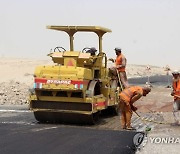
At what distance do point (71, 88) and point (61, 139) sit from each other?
6.01 ft

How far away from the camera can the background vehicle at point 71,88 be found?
9.23 m

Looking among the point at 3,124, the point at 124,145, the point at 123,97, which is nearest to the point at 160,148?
the point at 124,145

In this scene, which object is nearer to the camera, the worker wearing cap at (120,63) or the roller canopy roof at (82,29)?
the roller canopy roof at (82,29)

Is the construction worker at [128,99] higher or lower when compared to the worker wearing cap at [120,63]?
lower

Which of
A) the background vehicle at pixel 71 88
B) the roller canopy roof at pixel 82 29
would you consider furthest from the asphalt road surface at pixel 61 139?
the roller canopy roof at pixel 82 29

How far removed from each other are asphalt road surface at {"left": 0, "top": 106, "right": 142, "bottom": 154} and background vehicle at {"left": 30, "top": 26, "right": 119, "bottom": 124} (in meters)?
0.32

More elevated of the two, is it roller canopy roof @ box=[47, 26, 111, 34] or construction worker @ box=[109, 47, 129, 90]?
roller canopy roof @ box=[47, 26, 111, 34]

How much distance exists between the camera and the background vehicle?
9.23 metres

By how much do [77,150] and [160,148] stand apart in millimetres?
1428

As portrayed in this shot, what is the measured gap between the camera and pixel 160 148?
6422 millimetres

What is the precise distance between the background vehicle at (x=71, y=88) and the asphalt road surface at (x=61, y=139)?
322mm

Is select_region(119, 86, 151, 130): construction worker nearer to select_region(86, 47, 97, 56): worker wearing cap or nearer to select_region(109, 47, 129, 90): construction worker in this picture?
select_region(86, 47, 97, 56): worker wearing cap

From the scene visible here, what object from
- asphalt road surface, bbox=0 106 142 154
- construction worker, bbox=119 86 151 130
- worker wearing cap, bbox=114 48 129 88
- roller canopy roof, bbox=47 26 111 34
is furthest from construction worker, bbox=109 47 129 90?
construction worker, bbox=119 86 151 130

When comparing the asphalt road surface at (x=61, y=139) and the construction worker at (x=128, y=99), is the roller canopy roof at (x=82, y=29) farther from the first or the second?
the asphalt road surface at (x=61, y=139)
